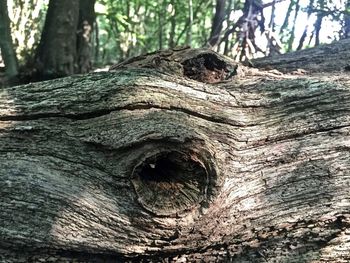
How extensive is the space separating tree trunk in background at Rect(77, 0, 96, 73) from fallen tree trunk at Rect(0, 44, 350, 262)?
17.1 ft

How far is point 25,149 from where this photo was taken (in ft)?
7.43

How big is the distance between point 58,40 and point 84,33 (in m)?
1.26

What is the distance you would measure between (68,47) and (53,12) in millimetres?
497

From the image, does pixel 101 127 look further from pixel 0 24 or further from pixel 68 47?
pixel 0 24

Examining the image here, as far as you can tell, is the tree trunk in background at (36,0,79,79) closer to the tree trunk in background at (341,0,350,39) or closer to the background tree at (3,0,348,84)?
the background tree at (3,0,348,84)

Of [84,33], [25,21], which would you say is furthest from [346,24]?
[25,21]

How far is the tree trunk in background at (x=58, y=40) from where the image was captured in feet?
21.4

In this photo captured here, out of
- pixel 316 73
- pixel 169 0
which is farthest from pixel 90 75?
pixel 169 0

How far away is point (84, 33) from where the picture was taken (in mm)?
7809

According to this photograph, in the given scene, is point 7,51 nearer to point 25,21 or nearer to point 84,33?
point 84,33

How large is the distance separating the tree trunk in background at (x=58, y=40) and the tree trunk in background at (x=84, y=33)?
0.93 m

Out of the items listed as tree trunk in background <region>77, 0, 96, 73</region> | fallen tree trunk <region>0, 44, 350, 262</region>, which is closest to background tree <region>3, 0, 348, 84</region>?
tree trunk in background <region>77, 0, 96, 73</region>

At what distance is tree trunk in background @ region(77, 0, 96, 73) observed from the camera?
772 centimetres

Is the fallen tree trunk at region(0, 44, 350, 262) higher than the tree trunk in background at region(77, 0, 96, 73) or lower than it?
lower
